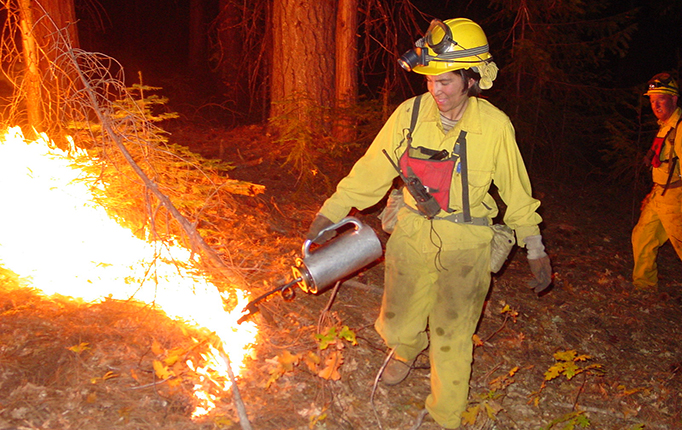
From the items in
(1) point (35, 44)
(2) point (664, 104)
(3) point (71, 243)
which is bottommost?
(3) point (71, 243)

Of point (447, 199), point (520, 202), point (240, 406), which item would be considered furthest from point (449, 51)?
point (240, 406)

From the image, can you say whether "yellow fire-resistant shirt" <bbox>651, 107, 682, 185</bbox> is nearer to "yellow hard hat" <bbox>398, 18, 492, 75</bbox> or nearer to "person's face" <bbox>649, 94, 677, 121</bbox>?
"person's face" <bbox>649, 94, 677, 121</bbox>

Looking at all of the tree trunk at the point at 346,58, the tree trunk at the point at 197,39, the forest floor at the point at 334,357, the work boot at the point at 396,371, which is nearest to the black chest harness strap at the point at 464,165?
the forest floor at the point at 334,357

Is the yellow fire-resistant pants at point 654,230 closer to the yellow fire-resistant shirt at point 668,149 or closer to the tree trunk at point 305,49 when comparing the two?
the yellow fire-resistant shirt at point 668,149

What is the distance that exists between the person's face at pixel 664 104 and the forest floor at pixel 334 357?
7.18 feet

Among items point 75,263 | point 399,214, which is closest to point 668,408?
point 399,214

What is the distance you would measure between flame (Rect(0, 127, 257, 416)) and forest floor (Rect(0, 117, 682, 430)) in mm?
274

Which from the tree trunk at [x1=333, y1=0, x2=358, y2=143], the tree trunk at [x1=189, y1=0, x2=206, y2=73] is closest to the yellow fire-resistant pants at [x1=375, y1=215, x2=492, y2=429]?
the tree trunk at [x1=333, y1=0, x2=358, y2=143]

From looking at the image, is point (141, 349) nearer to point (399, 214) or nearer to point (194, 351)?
point (194, 351)

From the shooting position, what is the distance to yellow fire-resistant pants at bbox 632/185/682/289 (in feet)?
20.2

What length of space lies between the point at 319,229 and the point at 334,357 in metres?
0.92

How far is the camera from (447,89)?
3.19 m

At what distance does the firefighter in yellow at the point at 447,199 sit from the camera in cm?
321

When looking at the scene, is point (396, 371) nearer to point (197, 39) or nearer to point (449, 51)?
point (449, 51)
